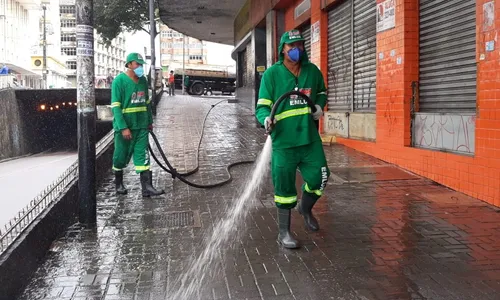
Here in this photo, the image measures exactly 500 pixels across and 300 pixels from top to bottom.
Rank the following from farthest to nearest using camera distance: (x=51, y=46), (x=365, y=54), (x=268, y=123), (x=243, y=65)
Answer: (x=51, y=46), (x=243, y=65), (x=365, y=54), (x=268, y=123)

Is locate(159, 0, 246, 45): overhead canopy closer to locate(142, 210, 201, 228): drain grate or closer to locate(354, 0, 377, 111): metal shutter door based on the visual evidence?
locate(354, 0, 377, 111): metal shutter door

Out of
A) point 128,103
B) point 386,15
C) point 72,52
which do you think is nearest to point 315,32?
point 386,15

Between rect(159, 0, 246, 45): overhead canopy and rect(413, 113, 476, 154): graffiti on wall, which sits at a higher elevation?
rect(159, 0, 246, 45): overhead canopy

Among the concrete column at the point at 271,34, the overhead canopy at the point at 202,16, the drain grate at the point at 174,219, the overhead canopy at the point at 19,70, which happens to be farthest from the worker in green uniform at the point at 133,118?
the overhead canopy at the point at 19,70

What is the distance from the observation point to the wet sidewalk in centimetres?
411

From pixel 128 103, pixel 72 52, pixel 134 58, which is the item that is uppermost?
pixel 72 52

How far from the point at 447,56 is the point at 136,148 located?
4.45m

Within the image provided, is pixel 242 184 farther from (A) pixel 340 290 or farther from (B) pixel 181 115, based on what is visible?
(B) pixel 181 115

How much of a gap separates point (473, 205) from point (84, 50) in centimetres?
466

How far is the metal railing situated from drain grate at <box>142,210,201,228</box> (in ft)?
3.27

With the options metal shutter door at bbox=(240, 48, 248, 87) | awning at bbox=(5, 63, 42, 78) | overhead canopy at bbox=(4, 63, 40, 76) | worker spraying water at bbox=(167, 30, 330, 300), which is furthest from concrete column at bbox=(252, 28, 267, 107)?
awning at bbox=(5, 63, 42, 78)

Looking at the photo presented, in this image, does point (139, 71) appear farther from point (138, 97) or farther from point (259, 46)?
point (259, 46)

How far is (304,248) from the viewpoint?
5.08 meters

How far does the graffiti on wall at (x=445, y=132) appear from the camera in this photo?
23.5 feet
